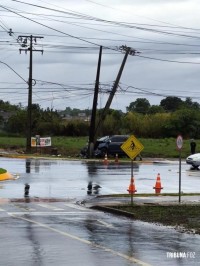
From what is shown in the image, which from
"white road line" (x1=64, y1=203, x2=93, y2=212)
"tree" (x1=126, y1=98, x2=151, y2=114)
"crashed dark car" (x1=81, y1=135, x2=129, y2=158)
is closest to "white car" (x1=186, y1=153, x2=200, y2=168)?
"crashed dark car" (x1=81, y1=135, x2=129, y2=158)

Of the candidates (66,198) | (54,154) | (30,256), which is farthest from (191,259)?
(54,154)

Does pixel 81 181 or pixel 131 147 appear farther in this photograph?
pixel 81 181

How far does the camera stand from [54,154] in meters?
Result: 61.9

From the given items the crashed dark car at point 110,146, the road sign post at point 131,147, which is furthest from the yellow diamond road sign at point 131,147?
Result: the crashed dark car at point 110,146

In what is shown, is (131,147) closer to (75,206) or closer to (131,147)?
(131,147)

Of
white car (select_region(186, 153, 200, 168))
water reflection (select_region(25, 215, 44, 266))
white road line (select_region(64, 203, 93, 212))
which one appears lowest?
white road line (select_region(64, 203, 93, 212))

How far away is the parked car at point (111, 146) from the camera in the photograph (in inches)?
2183

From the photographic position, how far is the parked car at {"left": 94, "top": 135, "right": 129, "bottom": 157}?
55459mm

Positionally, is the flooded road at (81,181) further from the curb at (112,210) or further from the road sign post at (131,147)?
the road sign post at (131,147)

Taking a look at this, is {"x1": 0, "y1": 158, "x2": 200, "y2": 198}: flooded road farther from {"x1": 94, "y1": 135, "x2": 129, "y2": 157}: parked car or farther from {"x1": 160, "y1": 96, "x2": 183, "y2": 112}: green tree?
{"x1": 160, "y1": 96, "x2": 183, "y2": 112}: green tree

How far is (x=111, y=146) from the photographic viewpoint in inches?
2195

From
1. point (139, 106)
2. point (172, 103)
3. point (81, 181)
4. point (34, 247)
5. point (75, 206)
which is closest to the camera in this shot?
point (34, 247)

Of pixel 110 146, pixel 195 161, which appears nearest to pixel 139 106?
pixel 110 146

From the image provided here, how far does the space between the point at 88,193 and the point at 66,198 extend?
2.10m
